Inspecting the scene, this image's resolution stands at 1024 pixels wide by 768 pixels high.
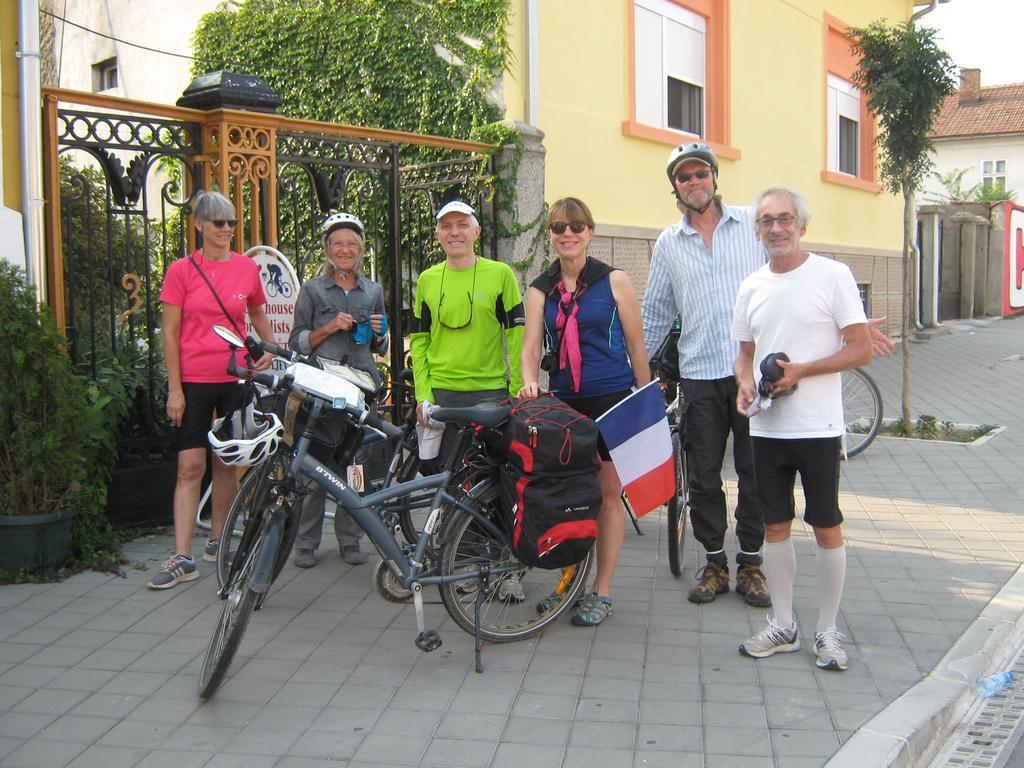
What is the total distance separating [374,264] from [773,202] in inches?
210

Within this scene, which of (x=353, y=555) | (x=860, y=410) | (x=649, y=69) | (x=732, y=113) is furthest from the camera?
(x=732, y=113)

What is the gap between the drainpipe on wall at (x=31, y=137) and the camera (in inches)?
219

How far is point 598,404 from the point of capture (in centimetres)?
466

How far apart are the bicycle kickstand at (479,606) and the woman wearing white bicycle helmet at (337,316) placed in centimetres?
139

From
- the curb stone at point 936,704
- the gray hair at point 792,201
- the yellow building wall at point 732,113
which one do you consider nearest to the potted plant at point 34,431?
the gray hair at point 792,201

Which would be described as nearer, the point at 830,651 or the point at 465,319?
the point at 830,651

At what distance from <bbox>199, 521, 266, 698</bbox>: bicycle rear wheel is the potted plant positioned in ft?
6.02

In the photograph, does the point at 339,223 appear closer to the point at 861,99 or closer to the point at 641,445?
the point at 641,445

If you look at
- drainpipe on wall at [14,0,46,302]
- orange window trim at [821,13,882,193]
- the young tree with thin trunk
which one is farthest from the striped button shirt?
orange window trim at [821,13,882,193]

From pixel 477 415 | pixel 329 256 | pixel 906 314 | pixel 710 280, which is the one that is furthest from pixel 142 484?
pixel 906 314

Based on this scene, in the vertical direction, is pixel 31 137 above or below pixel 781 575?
above

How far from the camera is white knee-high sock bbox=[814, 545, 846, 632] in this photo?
4.12 meters

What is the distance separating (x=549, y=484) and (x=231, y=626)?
1342mm

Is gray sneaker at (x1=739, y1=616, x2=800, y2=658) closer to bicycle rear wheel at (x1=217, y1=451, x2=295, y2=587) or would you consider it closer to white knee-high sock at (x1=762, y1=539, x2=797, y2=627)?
white knee-high sock at (x1=762, y1=539, x2=797, y2=627)
